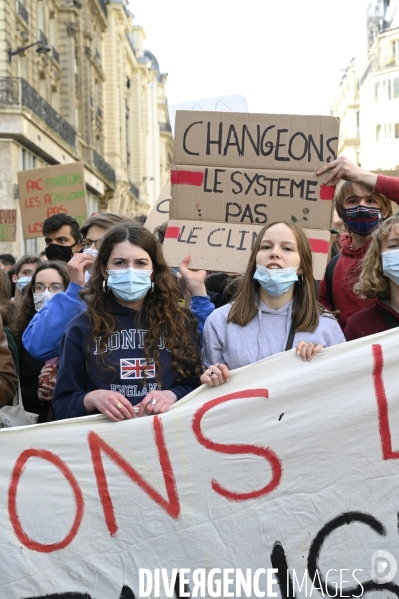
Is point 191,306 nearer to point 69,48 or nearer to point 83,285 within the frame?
point 83,285

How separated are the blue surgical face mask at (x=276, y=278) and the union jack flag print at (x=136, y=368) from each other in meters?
0.55

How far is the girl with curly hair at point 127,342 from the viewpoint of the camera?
139 inches

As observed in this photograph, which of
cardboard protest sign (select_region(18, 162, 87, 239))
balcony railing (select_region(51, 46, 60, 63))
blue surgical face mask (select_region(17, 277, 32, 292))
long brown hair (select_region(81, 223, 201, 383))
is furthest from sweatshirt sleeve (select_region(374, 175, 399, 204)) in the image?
balcony railing (select_region(51, 46, 60, 63))

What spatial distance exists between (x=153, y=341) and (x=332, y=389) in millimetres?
717

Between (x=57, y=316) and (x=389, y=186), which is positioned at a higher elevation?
(x=389, y=186)

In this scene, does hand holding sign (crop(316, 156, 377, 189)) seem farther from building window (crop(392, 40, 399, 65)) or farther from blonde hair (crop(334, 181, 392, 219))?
building window (crop(392, 40, 399, 65))

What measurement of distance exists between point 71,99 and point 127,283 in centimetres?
3125

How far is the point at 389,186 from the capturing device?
13.2 feet

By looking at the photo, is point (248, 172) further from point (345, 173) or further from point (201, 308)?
point (201, 308)

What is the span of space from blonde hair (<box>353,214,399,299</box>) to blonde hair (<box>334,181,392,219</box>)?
0.42 meters

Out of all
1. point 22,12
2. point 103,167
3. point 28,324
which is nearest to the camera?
point 28,324

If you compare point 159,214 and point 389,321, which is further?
point 159,214

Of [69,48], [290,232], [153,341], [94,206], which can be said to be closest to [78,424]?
[153,341]

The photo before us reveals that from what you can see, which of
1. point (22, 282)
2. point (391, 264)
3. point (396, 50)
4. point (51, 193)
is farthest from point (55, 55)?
point (396, 50)
